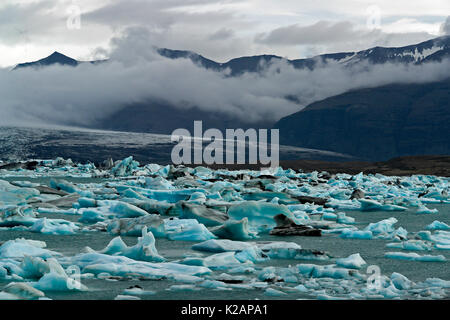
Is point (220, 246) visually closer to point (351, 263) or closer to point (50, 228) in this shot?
point (351, 263)

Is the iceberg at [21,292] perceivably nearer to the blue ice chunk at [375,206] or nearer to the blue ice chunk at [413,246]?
the blue ice chunk at [413,246]

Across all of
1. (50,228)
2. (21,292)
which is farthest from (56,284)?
(50,228)

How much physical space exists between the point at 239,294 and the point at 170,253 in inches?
99.7

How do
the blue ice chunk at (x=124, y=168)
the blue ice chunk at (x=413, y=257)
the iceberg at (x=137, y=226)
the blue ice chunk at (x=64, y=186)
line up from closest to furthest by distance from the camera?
the blue ice chunk at (x=413, y=257) → the iceberg at (x=137, y=226) → the blue ice chunk at (x=64, y=186) → the blue ice chunk at (x=124, y=168)

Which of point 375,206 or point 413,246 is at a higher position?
point 413,246

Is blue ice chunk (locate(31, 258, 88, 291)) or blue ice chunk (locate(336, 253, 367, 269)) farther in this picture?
blue ice chunk (locate(336, 253, 367, 269))

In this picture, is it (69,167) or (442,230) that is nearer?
(442,230)

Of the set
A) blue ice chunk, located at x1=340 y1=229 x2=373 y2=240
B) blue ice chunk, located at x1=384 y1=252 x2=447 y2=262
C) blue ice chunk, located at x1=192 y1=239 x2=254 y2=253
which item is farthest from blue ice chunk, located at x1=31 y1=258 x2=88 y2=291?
blue ice chunk, located at x1=340 y1=229 x2=373 y2=240

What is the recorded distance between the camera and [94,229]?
411 inches

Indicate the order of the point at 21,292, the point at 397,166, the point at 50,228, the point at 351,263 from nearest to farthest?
the point at 21,292
the point at 351,263
the point at 50,228
the point at 397,166

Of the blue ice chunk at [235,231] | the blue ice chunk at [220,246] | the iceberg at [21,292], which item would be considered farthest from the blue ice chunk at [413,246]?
the iceberg at [21,292]

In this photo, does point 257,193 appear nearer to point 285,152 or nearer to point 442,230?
point 442,230

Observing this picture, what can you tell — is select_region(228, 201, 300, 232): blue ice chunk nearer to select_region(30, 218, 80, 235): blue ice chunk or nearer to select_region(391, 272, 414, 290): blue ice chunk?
select_region(30, 218, 80, 235): blue ice chunk
